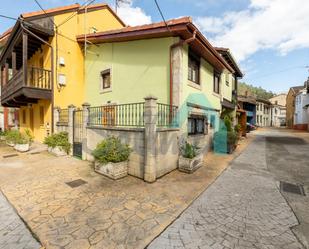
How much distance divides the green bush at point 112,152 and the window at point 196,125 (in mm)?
3541

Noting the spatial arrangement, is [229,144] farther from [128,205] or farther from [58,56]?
[58,56]

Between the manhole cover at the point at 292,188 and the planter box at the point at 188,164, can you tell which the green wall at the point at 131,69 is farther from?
the manhole cover at the point at 292,188

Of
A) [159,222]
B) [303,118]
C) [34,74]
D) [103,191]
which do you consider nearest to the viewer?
[159,222]

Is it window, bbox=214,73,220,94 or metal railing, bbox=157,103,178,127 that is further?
window, bbox=214,73,220,94

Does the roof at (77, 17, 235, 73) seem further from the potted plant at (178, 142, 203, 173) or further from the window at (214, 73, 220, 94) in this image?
the potted plant at (178, 142, 203, 173)

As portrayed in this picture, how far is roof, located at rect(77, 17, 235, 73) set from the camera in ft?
22.0

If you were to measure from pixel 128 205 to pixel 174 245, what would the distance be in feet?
5.14

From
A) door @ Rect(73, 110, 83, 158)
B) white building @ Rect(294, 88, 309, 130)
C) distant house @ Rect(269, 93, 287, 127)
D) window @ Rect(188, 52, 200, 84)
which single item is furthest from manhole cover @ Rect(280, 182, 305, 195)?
distant house @ Rect(269, 93, 287, 127)

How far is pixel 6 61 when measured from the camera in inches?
546

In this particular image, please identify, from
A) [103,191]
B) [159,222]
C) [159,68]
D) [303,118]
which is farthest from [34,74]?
[303,118]

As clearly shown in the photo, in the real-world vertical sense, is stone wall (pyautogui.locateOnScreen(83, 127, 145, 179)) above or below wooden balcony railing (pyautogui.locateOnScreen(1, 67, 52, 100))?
below

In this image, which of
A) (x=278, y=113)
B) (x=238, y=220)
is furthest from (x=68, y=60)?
(x=278, y=113)

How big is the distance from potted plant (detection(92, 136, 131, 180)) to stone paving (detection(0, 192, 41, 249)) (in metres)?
2.65

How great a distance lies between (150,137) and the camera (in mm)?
5617
